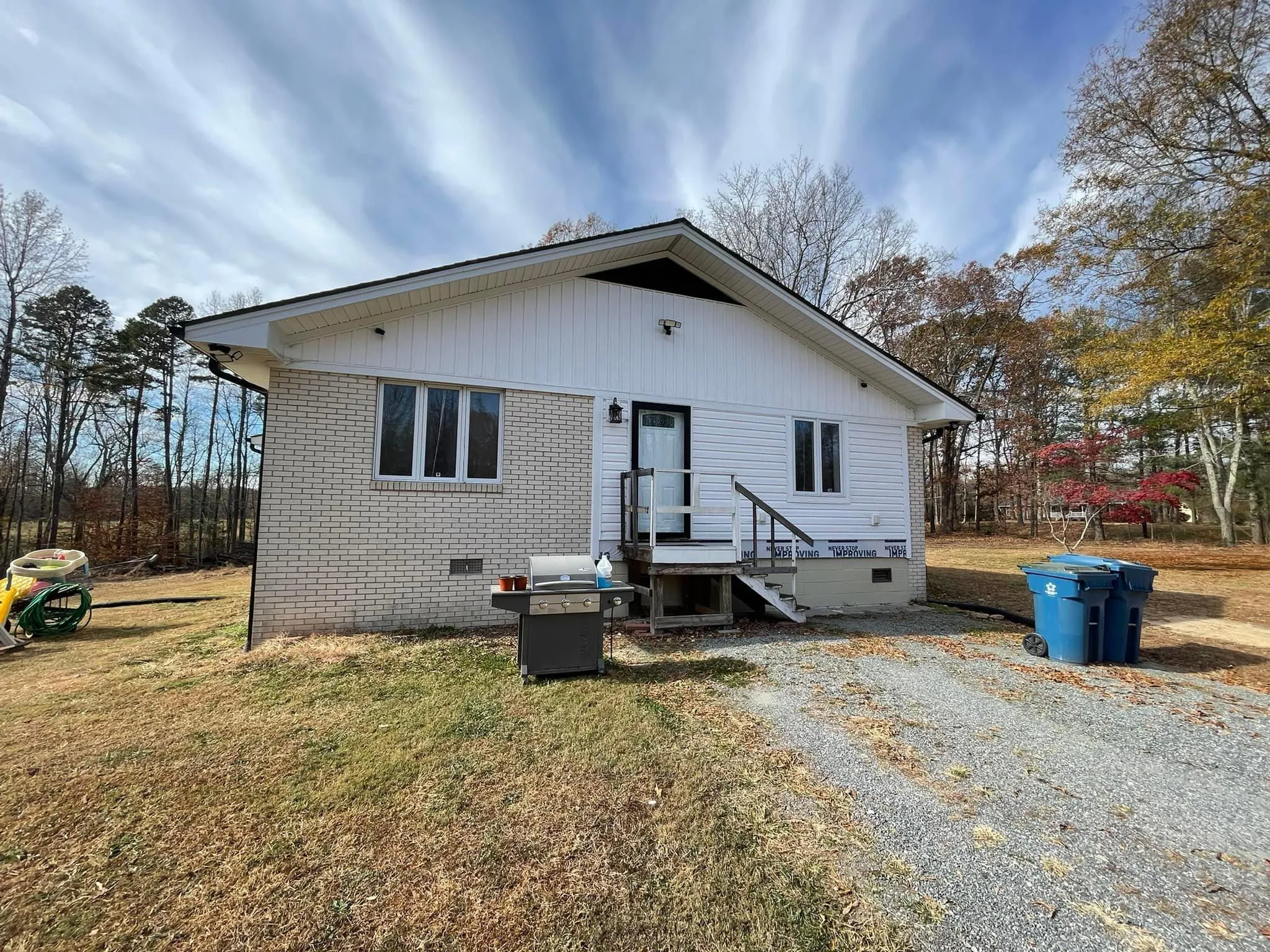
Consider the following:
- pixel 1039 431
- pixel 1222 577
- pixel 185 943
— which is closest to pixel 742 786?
pixel 185 943

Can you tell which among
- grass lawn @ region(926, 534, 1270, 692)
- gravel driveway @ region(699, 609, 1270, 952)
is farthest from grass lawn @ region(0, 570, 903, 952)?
grass lawn @ region(926, 534, 1270, 692)

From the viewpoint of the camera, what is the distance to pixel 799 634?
701 centimetres

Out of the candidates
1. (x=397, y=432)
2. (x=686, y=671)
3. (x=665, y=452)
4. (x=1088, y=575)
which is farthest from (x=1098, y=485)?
(x=397, y=432)

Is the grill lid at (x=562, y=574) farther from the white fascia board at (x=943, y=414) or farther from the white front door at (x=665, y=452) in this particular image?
the white fascia board at (x=943, y=414)

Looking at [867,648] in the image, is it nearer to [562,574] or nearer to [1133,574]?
[1133,574]

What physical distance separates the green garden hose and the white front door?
820cm

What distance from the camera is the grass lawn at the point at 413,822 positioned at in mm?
2014

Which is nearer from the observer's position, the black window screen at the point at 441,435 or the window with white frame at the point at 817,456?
the black window screen at the point at 441,435

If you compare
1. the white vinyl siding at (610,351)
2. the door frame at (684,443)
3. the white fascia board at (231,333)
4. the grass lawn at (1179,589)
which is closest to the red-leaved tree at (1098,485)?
the grass lawn at (1179,589)

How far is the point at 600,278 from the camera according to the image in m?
7.98

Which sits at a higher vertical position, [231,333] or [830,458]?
[231,333]

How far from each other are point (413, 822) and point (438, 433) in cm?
518

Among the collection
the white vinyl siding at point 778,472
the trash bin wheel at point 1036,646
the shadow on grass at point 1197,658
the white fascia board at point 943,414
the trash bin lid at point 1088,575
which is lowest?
the shadow on grass at point 1197,658

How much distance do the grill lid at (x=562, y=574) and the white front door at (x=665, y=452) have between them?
3.04 metres
